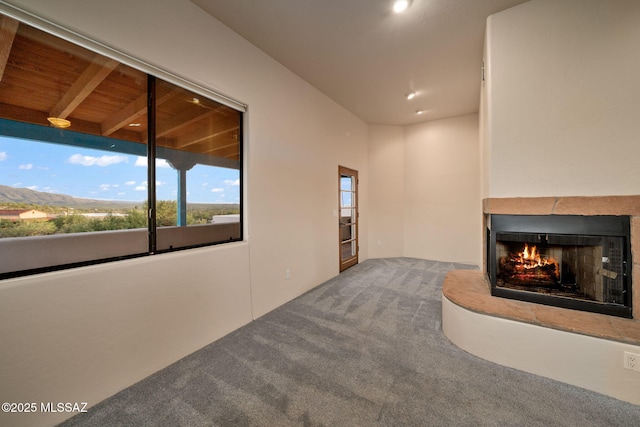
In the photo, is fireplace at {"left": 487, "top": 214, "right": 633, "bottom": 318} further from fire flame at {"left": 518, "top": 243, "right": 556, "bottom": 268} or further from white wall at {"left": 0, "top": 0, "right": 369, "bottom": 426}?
white wall at {"left": 0, "top": 0, "right": 369, "bottom": 426}

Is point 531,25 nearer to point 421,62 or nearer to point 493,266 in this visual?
point 421,62

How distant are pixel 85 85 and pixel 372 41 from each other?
9.04 feet

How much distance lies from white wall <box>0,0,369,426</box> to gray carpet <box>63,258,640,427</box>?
10.1 inches

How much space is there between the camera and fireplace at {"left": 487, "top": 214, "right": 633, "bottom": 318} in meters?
1.83

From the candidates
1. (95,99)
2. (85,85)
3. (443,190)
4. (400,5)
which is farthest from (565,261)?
(95,99)

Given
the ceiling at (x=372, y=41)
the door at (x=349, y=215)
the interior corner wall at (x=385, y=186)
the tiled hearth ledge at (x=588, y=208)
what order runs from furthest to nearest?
the interior corner wall at (x=385, y=186) < the door at (x=349, y=215) < the ceiling at (x=372, y=41) < the tiled hearth ledge at (x=588, y=208)

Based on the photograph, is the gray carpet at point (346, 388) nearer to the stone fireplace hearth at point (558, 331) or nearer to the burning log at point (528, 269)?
the stone fireplace hearth at point (558, 331)

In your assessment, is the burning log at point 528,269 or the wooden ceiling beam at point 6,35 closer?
the wooden ceiling beam at point 6,35

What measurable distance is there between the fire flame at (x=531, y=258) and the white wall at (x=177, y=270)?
250 cm

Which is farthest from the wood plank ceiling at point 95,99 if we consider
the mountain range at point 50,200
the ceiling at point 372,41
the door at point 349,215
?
the door at point 349,215

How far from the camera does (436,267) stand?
4.72m

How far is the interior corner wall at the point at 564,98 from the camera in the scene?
183 cm

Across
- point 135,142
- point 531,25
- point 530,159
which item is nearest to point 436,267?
point 530,159

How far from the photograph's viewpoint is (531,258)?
2367mm
